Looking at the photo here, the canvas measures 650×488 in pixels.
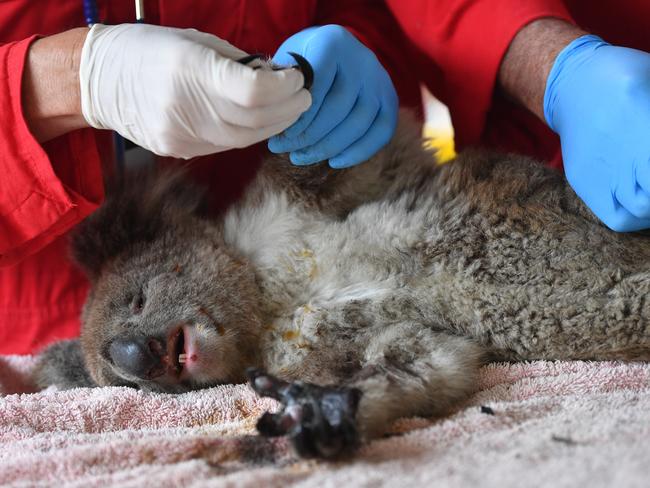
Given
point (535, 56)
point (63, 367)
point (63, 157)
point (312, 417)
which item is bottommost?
point (63, 367)

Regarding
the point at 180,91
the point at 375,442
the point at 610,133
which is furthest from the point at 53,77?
the point at 610,133

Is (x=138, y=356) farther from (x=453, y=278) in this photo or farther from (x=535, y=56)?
(x=535, y=56)

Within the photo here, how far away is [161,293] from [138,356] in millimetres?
222

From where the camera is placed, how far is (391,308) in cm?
183

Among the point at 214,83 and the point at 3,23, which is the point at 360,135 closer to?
the point at 214,83

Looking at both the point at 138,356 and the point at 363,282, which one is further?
the point at 363,282

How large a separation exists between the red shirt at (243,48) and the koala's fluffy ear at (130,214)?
107mm

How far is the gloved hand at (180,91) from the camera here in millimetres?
1472

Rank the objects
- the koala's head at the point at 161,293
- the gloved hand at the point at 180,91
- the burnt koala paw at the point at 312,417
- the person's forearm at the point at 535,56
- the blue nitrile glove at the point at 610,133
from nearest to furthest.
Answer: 1. the burnt koala paw at the point at 312,417
2. the gloved hand at the point at 180,91
3. the blue nitrile glove at the point at 610,133
4. the koala's head at the point at 161,293
5. the person's forearm at the point at 535,56

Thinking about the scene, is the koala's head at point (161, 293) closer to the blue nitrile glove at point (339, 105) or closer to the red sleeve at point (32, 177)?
the red sleeve at point (32, 177)

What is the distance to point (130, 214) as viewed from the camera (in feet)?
6.99

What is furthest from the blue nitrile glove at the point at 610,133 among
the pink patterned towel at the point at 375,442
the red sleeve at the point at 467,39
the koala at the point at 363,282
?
the pink patterned towel at the point at 375,442

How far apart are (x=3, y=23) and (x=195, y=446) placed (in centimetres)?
143

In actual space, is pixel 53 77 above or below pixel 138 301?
above
